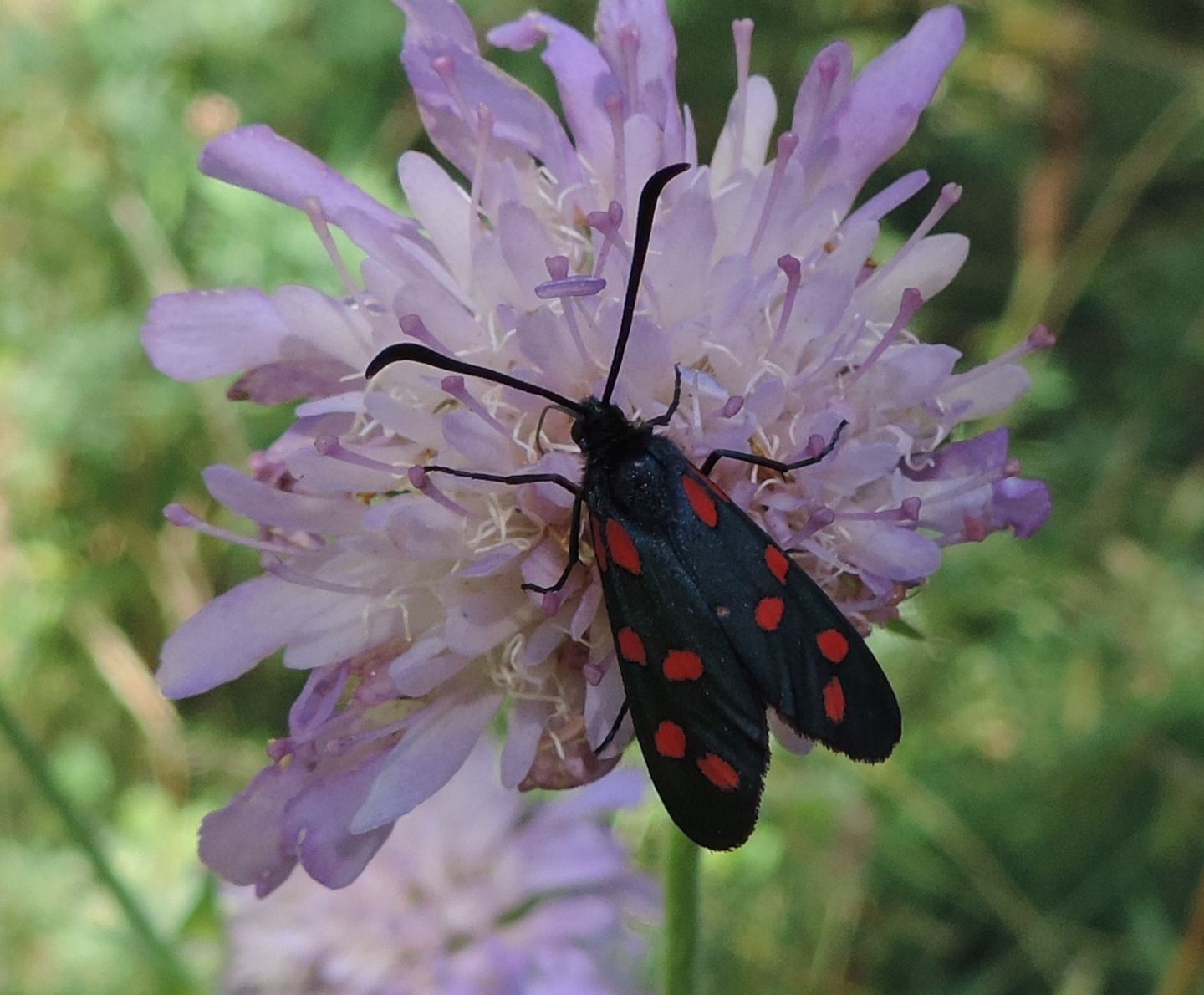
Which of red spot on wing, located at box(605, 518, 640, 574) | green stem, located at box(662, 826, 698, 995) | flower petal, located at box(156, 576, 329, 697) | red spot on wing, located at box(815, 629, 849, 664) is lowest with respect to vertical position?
Answer: green stem, located at box(662, 826, 698, 995)

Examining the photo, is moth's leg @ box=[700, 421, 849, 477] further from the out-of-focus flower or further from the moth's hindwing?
the out-of-focus flower

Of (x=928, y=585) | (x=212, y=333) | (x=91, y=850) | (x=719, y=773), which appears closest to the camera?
(x=719, y=773)

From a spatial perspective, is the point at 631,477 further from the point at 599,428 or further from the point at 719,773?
the point at 719,773

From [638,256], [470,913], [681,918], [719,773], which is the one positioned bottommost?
[470,913]

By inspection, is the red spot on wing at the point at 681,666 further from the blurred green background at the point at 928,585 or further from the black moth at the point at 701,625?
the blurred green background at the point at 928,585

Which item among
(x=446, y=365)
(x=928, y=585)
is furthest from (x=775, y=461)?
(x=928, y=585)

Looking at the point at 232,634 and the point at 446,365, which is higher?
the point at 446,365

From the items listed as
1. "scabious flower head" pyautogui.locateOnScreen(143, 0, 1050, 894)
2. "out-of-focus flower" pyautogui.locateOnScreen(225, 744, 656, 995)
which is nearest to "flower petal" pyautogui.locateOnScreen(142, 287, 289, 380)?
"scabious flower head" pyautogui.locateOnScreen(143, 0, 1050, 894)
